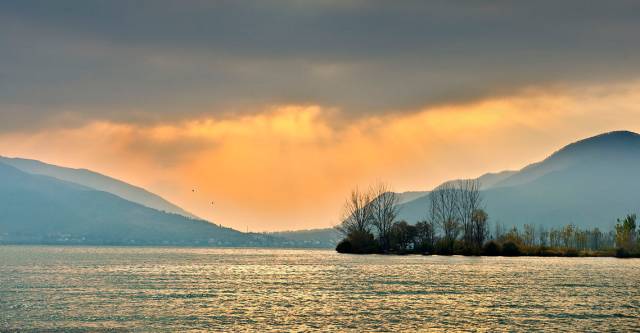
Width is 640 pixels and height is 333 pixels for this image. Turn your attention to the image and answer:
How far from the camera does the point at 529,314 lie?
63.2 meters

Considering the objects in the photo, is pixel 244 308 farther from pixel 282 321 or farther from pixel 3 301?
pixel 3 301

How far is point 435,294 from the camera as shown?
8012 centimetres

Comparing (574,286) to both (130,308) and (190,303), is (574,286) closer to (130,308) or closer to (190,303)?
(190,303)

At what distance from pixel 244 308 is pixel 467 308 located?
21.3 m

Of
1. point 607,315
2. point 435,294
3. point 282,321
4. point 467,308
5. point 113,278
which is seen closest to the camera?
point 282,321

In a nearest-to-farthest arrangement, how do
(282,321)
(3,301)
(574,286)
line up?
1. (282,321)
2. (3,301)
3. (574,286)

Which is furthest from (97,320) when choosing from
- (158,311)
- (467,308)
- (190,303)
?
(467,308)

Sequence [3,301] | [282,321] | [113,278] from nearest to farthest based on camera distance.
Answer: [282,321] < [3,301] < [113,278]

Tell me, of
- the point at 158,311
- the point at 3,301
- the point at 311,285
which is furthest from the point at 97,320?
the point at 311,285

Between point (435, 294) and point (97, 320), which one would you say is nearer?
point (97, 320)

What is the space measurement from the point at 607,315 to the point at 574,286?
30523 millimetres

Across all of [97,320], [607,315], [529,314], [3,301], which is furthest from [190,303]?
[607,315]

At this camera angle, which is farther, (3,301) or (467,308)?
(3,301)

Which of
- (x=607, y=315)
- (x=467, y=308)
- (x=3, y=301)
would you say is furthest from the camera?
(x=3, y=301)
